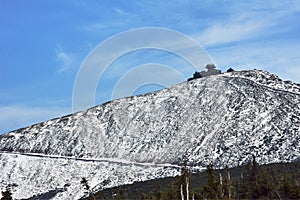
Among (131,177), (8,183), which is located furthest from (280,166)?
(8,183)

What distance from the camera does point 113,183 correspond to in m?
189

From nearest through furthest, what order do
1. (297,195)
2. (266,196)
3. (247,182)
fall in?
(297,195), (266,196), (247,182)

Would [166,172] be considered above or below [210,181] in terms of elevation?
above

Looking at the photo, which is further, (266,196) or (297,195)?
(266,196)

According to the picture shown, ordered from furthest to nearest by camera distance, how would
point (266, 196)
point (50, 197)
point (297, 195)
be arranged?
1. point (50, 197)
2. point (266, 196)
3. point (297, 195)

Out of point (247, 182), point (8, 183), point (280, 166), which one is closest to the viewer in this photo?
point (247, 182)

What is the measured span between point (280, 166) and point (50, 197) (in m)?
77.3

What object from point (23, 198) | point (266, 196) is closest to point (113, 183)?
point (23, 198)

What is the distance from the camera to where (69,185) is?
192750 millimetres

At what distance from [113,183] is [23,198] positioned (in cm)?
3191

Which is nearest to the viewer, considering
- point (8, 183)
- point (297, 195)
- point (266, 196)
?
point (297, 195)

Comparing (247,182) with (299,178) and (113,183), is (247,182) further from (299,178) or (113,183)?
(113,183)

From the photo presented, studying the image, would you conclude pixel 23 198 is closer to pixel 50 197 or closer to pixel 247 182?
pixel 50 197

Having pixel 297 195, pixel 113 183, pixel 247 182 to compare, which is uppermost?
pixel 113 183
